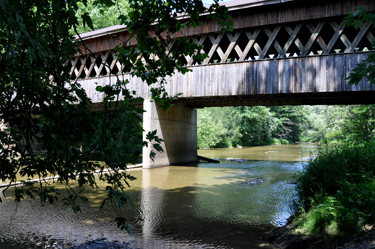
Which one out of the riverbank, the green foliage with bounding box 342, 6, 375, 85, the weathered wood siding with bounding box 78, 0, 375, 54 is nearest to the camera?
the green foliage with bounding box 342, 6, 375, 85

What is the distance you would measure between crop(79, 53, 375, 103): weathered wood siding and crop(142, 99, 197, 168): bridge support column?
150cm

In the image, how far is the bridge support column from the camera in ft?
43.4

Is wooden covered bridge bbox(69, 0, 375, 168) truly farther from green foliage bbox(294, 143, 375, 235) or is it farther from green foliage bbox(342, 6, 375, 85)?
green foliage bbox(342, 6, 375, 85)

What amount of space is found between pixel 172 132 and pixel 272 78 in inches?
235

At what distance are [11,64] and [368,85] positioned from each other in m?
10.6

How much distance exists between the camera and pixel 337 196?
14.5ft

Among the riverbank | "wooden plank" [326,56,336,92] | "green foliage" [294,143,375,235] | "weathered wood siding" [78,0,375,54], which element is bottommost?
the riverbank

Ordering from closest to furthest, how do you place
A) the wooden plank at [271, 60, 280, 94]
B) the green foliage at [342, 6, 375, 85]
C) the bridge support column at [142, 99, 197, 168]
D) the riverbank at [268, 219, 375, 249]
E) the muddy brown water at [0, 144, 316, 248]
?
the green foliage at [342, 6, 375, 85] → the riverbank at [268, 219, 375, 249] → the muddy brown water at [0, 144, 316, 248] → the wooden plank at [271, 60, 280, 94] → the bridge support column at [142, 99, 197, 168]

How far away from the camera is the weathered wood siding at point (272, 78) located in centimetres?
986

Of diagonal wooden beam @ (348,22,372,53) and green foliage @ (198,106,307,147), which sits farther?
green foliage @ (198,106,307,147)

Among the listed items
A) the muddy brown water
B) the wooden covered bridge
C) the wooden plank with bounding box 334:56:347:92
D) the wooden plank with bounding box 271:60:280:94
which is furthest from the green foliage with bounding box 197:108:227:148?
the muddy brown water

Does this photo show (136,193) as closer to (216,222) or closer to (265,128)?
(216,222)

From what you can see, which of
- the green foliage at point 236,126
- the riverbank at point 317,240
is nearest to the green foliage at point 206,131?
the green foliage at point 236,126

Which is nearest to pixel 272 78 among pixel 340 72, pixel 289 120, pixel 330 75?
pixel 330 75
